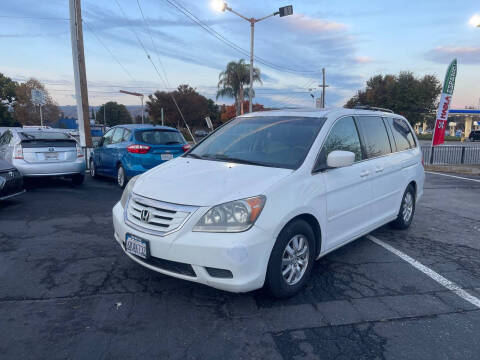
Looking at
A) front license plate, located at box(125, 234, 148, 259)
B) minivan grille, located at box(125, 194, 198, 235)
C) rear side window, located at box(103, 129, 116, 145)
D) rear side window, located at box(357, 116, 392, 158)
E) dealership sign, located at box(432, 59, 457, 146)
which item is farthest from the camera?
dealership sign, located at box(432, 59, 457, 146)

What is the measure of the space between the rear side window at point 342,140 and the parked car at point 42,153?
22.3 feet

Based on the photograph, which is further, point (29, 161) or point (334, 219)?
point (29, 161)

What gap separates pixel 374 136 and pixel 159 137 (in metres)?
5.26

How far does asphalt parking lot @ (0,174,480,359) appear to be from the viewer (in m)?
2.63

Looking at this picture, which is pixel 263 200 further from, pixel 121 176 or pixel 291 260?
pixel 121 176

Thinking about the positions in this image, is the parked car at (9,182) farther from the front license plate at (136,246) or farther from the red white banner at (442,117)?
the red white banner at (442,117)

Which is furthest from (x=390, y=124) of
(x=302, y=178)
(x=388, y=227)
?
(x=302, y=178)

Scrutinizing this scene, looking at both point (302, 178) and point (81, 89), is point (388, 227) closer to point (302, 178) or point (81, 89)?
point (302, 178)

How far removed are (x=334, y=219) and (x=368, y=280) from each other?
2.48 ft

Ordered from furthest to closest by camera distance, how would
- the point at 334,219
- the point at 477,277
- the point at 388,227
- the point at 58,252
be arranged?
the point at 388,227 → the point at 58,252 → the point at 477,277 → the point at 334,219

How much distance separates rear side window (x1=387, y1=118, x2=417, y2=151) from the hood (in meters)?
2.70

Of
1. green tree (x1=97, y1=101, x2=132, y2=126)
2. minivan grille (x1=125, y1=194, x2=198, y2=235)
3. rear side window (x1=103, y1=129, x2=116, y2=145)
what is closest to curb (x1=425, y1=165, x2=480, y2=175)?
rear side window (x1=103, y1=129, x2=116, y2=145)

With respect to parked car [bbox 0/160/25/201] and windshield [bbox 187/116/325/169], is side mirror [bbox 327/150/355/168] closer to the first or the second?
windshield [bbox 187/116/325/169]

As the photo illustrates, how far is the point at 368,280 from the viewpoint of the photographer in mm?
3855
